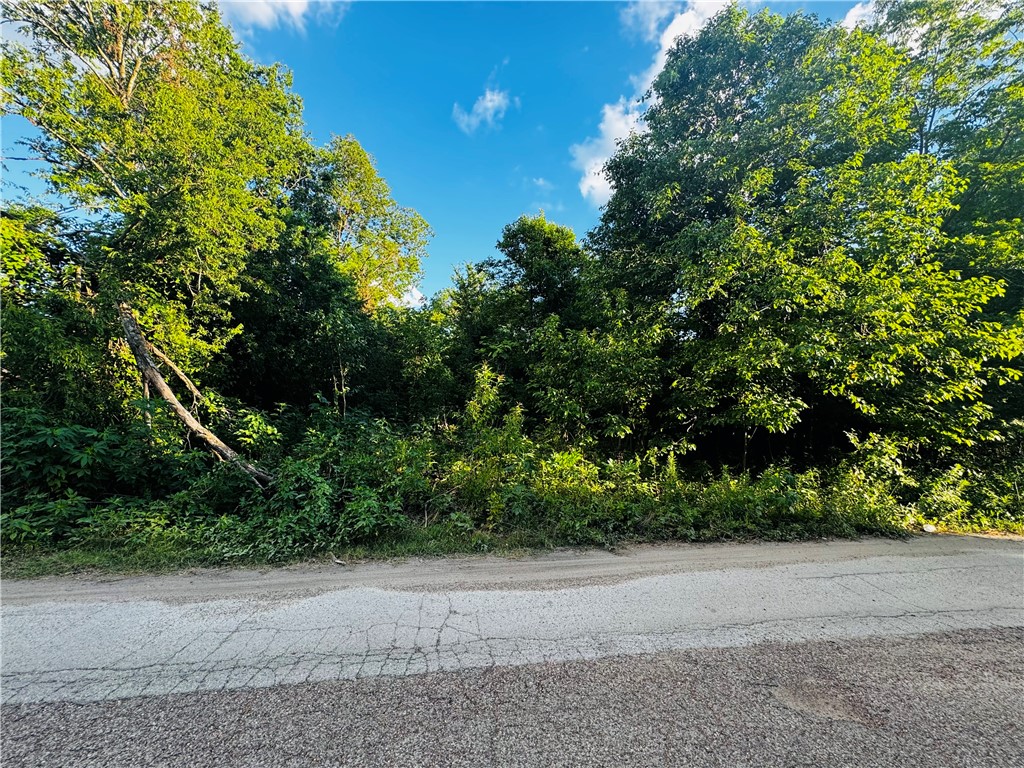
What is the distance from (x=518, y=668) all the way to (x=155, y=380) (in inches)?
285

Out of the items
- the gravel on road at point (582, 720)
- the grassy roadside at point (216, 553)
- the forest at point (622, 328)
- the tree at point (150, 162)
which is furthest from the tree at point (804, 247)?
the tree at point (150, 162)

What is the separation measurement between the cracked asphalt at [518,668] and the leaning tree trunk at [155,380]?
2761 mm

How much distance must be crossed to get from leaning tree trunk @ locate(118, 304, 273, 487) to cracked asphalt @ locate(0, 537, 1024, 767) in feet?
9.06

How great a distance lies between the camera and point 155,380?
243 inches

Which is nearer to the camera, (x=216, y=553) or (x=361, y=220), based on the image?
(x=216, y=553)

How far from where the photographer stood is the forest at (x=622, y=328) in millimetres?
4578

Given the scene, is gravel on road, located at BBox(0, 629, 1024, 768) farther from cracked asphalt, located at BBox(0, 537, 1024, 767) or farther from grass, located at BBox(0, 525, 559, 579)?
grass, located at BBox(0, 525, 559, 579)

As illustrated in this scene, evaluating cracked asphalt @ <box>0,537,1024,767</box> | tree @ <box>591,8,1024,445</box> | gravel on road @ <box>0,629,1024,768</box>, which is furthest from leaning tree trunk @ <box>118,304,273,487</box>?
tree @ <box>591,8,1024,445</box>

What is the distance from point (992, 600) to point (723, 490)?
227 cm

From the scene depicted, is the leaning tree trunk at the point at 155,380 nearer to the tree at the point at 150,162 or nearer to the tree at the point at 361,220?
the tree at the point at 150,162

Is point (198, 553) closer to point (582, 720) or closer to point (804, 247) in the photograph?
point (582, 720)

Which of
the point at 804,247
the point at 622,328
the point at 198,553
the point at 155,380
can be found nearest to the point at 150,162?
the point at 155,380

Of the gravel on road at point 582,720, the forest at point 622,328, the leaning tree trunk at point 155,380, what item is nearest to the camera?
the gravel on road at point 582,720

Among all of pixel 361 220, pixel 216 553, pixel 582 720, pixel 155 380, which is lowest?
pixel 582 720
